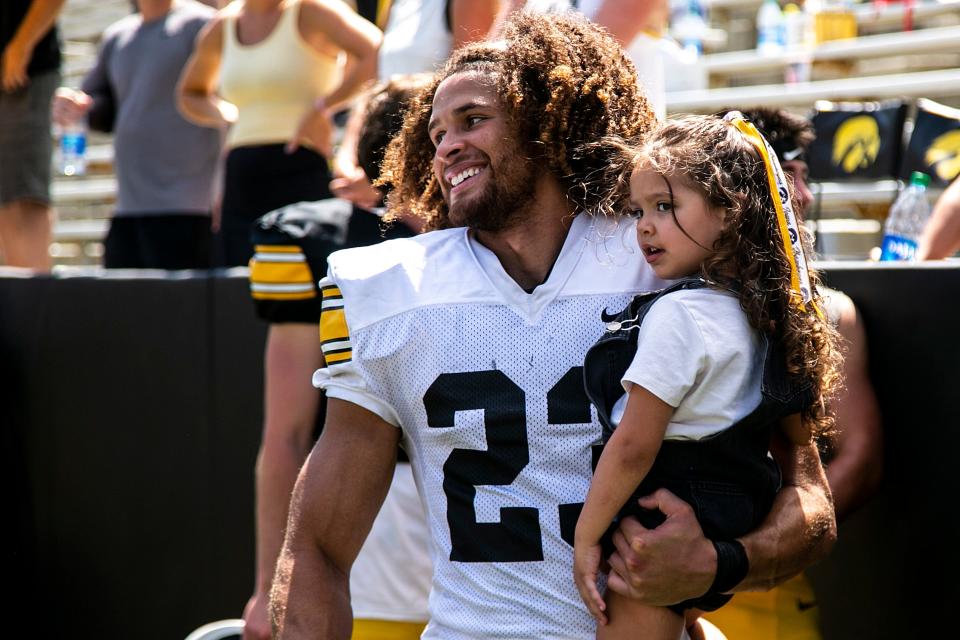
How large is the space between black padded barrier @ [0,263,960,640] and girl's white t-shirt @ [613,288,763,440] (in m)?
1.22

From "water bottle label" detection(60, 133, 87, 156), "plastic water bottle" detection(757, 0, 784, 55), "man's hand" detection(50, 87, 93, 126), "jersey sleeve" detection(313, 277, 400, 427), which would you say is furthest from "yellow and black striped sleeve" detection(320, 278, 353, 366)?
"plastic water bottle" detection(757, 0, 784, 55)

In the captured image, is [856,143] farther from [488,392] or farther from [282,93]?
[488,392]

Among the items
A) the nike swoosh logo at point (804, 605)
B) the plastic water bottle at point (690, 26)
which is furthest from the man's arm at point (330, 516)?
the plastic water bottle at point (690, 26)

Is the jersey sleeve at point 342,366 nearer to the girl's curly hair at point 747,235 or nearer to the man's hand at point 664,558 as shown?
the man's hand at point 664,558

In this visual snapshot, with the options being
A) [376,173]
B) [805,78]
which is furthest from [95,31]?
[376,173]

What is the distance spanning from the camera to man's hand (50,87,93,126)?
218 inches

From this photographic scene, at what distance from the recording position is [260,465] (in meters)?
3.13

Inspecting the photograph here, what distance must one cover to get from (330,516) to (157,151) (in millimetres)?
3509

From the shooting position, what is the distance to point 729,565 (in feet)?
6.82

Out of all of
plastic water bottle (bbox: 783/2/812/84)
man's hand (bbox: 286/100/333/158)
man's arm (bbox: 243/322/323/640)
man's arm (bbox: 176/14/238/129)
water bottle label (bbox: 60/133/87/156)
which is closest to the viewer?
man's arm (bbox: 243/322/323/640)

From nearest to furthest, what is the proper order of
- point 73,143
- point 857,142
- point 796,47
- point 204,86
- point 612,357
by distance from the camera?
point 612,357, point 857,142, point 204,86, point 73,143, point 796,47

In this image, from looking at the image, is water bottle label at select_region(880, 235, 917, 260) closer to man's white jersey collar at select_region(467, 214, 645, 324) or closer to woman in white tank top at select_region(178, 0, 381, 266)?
man's white jersey collar at select_region(467, 214, 645, 324)

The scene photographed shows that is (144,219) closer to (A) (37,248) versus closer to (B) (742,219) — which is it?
(A) (37,248)

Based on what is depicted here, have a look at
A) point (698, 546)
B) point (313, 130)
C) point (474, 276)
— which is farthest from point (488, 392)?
point (313, 130)
